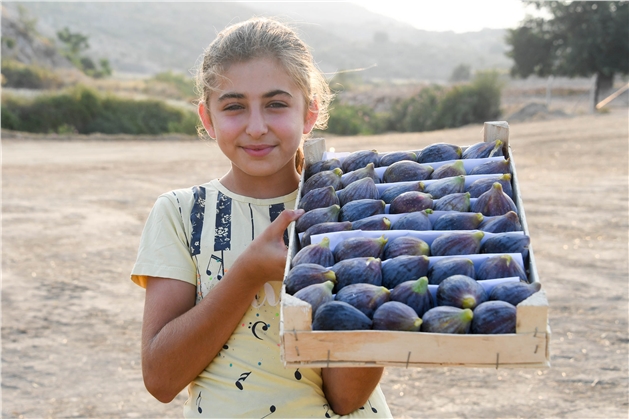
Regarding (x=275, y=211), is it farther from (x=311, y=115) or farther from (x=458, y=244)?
(x=458, y=244)

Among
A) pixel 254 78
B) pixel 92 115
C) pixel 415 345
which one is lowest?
pixel 92 115

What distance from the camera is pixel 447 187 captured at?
1.94 metres

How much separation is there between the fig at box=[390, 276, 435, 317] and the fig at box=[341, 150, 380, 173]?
2.23ft

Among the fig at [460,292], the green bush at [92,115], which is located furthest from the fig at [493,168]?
Result: the green bush at [92,115]

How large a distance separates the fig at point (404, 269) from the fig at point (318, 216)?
0.82ft

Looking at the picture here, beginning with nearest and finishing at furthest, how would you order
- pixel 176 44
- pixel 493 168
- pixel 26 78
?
pixel 493 168, pixel 26 78, pixel 176 44

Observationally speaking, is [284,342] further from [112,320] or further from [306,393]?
[112,320]

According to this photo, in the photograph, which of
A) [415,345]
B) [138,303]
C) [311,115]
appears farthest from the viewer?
[138,303]

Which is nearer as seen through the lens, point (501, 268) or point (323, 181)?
point (501, 268)

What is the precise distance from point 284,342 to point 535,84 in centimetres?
4999

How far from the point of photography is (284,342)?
1489 mm

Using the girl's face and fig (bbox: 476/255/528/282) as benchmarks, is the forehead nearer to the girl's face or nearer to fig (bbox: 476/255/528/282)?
the girl's face

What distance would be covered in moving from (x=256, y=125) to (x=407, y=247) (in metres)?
0.62

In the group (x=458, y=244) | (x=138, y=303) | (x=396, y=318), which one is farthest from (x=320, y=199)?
(x=138, y=303)
